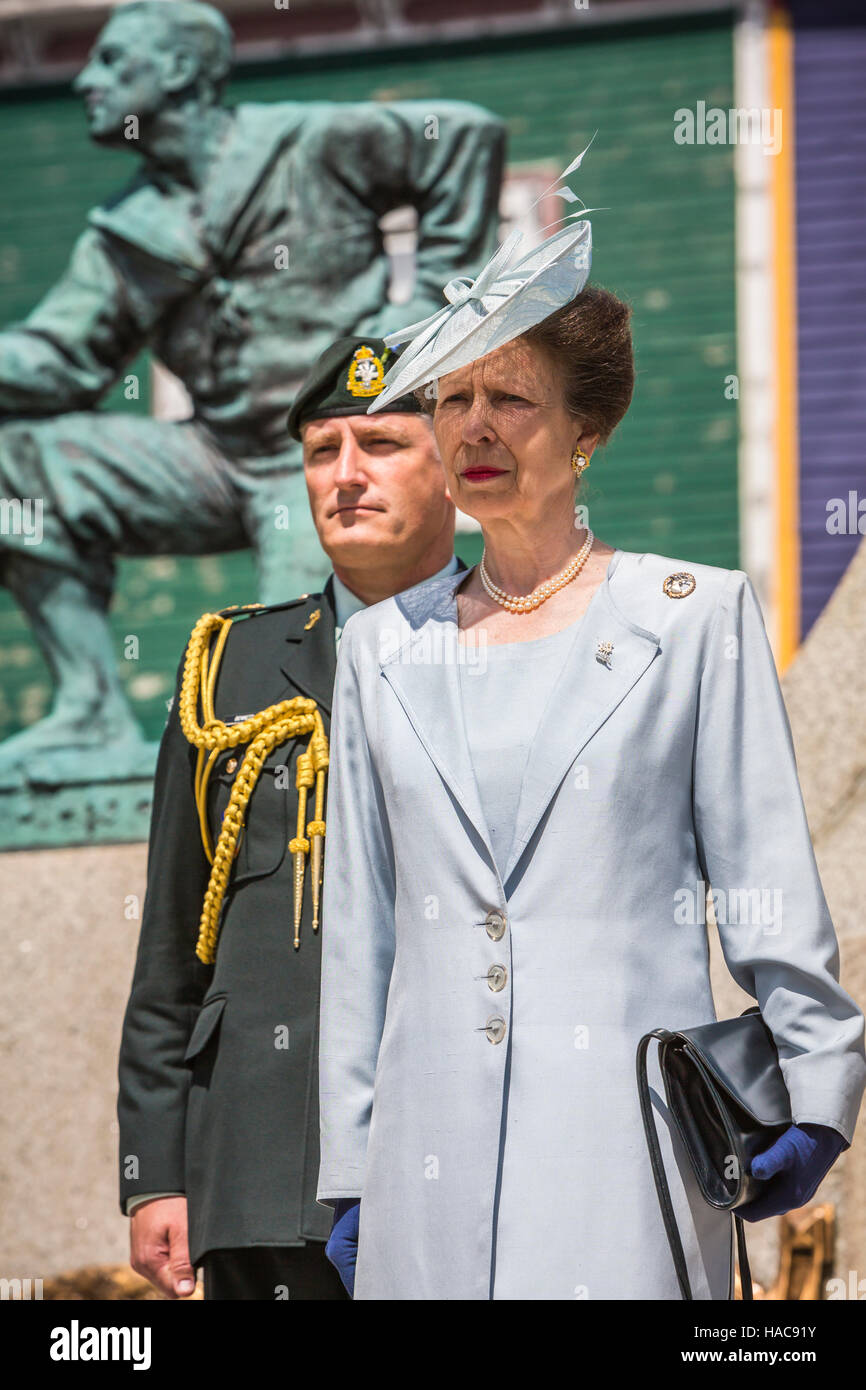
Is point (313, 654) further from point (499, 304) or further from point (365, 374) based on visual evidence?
point (499, 304)

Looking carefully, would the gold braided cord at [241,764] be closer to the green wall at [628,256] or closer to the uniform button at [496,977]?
the uniform button at [496,977]

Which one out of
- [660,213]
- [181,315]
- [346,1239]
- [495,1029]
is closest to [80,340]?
[181,315]

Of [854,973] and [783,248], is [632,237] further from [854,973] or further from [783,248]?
[854,973]

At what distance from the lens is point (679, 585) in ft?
8.29

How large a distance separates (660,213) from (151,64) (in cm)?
258

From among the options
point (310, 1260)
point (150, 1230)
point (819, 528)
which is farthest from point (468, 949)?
point (819, 528)

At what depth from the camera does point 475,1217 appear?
2.30m

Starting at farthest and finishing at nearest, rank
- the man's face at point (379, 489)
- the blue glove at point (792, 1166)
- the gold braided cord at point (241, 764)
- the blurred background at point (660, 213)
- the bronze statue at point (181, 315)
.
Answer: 1. the blurred background at point (660, 213)
2. the bronze statue at point (181, 315)
3. the man's face at point (379, 489)
4. the gold braided cord at point (241, 764)
5. the blue glove at point (792, 1166)

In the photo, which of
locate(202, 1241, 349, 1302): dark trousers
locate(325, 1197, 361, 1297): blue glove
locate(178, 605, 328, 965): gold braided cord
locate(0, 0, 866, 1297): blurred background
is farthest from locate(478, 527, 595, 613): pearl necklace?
locate(0, 0, 866, 1297): blurred background

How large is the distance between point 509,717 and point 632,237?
727cm

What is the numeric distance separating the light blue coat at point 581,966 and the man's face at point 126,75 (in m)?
7.25

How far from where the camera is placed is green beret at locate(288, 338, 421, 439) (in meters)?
3.41

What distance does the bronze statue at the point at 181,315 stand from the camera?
8719mm

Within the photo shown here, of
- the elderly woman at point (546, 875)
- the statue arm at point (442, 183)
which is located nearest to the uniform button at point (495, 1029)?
the elderly woman at point (546, 875)
